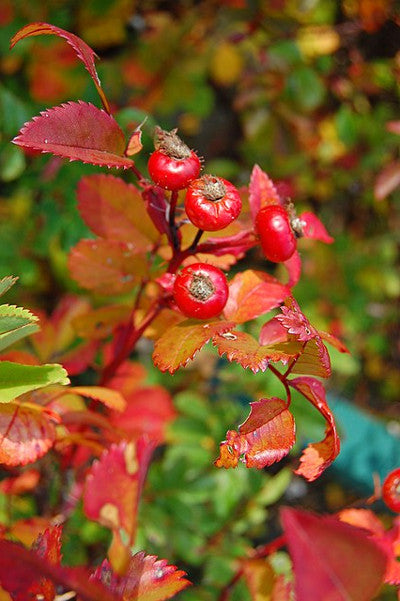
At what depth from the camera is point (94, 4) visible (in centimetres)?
147

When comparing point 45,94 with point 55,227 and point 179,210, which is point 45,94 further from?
point 179,210

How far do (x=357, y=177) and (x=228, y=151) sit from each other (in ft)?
1.45

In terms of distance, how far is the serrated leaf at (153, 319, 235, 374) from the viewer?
55 cm

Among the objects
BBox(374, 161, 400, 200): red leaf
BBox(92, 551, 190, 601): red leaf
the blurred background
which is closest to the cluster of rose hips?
BBox(92, 551, 190, 601): red leaf

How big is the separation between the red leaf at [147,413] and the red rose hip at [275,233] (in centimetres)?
62

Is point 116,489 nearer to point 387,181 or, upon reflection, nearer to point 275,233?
point 275,233

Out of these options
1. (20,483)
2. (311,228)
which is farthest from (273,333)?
(20,483)

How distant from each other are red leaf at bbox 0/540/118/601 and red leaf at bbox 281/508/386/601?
0.48 feet

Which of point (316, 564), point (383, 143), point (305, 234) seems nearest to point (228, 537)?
point (305, 234)

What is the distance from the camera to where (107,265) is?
2.42 ft

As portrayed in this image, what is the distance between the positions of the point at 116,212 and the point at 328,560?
1.64 feet

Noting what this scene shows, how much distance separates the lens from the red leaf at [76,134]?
529 mm

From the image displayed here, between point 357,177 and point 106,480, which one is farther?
point 357,177

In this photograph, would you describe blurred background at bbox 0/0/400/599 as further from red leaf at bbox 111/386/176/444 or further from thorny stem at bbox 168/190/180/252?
thorny stem at bbox 168/190/180/252
